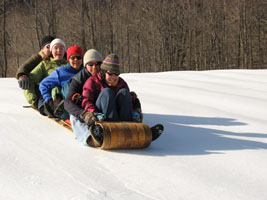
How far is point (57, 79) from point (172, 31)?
2079 cm

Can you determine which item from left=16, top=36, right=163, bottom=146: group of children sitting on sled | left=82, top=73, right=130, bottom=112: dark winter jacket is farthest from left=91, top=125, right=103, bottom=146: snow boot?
left=82, top=73, right=130, bottom=112: dark winter jacket

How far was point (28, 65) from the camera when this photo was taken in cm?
523

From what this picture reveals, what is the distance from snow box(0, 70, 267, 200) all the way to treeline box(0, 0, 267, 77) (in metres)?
18.2

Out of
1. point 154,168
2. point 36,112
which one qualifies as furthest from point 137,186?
point 36,112

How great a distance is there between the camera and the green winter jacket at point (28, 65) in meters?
5.08

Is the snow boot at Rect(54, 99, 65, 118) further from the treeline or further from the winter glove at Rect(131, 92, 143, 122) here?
the treeline

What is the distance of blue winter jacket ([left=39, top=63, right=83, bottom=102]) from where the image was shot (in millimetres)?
4598

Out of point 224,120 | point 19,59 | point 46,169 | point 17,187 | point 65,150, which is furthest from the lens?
point 19,59

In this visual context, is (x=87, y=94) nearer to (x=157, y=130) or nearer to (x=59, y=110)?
(x=59, y=110)

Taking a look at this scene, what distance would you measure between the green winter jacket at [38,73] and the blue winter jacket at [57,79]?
0.43 meters

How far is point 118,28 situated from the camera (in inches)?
1007

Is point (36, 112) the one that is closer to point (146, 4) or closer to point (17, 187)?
point (17, 187)

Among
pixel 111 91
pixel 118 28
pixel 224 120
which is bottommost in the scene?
pixel 224 120

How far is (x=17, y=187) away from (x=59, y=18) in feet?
81.8
